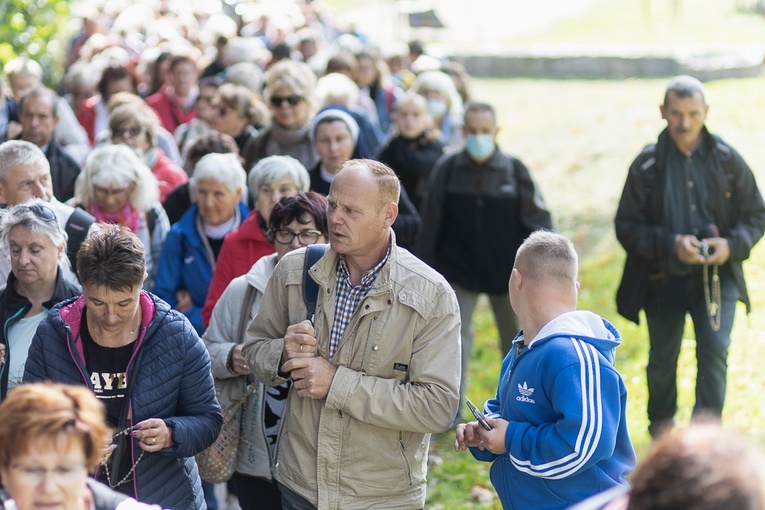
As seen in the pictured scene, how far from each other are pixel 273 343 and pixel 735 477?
2.60 metres

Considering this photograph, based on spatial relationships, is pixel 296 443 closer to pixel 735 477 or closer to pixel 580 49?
pixel 735 477

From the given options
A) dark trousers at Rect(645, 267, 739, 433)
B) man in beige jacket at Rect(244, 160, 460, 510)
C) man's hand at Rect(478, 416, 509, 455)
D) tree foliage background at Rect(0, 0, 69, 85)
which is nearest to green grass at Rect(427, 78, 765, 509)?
dark trousers at Rect(645, 267, 739, 433)

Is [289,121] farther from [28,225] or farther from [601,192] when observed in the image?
[601,192]

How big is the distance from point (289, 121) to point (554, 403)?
5095 millimetres

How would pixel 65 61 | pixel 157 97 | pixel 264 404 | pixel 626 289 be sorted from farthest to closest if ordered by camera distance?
pixel 65 61, pixel 157 97, pixel 626 289, pixel 264 404

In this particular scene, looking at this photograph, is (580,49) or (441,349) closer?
(441,349)

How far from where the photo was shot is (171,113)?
38.5 ft

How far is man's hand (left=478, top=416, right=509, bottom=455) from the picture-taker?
13.6 ft

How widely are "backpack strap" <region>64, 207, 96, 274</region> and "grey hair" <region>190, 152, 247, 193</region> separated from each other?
878 mm

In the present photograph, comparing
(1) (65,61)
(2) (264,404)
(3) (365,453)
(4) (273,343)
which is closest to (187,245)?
(2) (264,404)

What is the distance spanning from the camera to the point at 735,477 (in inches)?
92.7

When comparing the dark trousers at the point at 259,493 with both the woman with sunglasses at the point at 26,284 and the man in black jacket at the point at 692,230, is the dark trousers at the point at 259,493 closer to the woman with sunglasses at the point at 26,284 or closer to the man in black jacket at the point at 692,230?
the woman with sunglasses at the point at 26,284

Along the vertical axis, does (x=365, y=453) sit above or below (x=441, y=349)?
below

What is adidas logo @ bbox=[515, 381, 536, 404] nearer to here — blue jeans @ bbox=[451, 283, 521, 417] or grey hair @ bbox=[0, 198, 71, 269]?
grey hair @ bbox=[0, 198, 71, 269]
